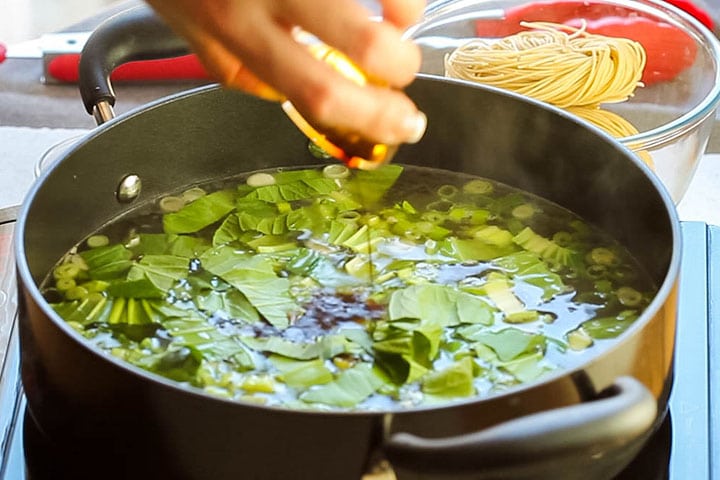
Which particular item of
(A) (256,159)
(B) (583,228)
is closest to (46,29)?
(A) (256,159)

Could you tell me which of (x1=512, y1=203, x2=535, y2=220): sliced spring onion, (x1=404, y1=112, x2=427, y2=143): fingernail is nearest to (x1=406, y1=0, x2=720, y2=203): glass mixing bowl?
(x1=512, y1=203, x2=535, y2=220): sliced spring onion

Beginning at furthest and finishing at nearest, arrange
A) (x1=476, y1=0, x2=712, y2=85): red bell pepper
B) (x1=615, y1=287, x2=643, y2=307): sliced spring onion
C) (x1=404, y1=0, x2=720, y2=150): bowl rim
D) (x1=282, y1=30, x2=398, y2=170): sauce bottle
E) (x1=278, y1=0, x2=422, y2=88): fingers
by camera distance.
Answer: (x1=476, y1=0, x2=712, y2=85): red bell pepper
(x1=404, y1=0, x2=720, y2=150): bowl rim
(x1=615, y1=287, x2=643, y2=307): sliced spring onion
(x1=282, y1=30, x2=398, y2=170): sauce bottle
(x1=278, y1=0, x2=422, y2=88): fingers

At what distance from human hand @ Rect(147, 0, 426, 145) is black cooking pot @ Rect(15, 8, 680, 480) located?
201 millimetres

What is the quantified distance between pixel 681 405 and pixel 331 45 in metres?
0.55

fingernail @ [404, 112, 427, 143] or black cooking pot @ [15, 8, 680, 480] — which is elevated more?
fingernail @ [404, 112, 427, 143]

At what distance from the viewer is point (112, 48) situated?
3.88ft

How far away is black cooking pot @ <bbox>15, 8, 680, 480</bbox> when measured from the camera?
0.69m

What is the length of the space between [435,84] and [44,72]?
105 centimetres

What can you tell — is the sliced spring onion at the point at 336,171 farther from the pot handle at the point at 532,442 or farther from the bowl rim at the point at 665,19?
the pot handle at the point at 532,442

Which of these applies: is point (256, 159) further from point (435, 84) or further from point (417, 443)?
point (417, 443)

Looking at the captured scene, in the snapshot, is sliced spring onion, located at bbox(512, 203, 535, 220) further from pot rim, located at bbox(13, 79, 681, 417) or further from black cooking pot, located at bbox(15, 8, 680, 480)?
pot rim, located at bbox(13, 79, 681, 417)

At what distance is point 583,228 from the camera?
123 cm

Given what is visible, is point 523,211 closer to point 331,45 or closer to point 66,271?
point 66,271

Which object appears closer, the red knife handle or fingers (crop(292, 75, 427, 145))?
fingers (crop(292, 75, 427, 145))
